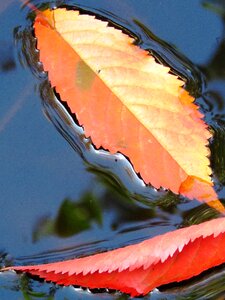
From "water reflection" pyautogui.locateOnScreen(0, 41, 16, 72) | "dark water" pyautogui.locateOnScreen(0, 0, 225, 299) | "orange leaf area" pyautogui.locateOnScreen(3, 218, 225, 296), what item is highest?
"water reflection" pyautogui.locateOnScreen(0, 41, 16, 72)

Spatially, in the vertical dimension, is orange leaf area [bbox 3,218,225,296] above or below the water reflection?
below

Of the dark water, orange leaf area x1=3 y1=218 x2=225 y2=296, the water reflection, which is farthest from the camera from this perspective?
the water reflection

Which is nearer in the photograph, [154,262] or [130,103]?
[154,262]

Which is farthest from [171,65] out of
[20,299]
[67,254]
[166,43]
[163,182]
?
[20,299]

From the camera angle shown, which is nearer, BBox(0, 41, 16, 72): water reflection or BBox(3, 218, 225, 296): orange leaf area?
BBox(3, 218, 225, 296): orange leaf area

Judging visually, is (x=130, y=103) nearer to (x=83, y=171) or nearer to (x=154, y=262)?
(x=83, y=171)

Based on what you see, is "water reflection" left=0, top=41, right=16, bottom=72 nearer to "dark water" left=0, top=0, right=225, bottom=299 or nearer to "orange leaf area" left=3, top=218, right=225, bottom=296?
"dark water" left=0, top=0, right=225, bottom=299

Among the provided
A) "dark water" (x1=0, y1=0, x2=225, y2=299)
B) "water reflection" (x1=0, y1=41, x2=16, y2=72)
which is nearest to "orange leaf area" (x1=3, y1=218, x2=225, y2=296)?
"dark water" (x1=0, y1=0, x2=225, y2=299)

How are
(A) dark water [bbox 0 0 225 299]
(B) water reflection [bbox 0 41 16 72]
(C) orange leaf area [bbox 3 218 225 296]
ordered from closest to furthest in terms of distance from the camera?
(C) orange leaf area [bbox 3 218 225 296] → (A) dark water [bbox 0 0 225 299] → (B) water reflection [bbox 0 41 16 72]

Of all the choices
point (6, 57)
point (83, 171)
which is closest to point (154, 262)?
point (83, 171)
